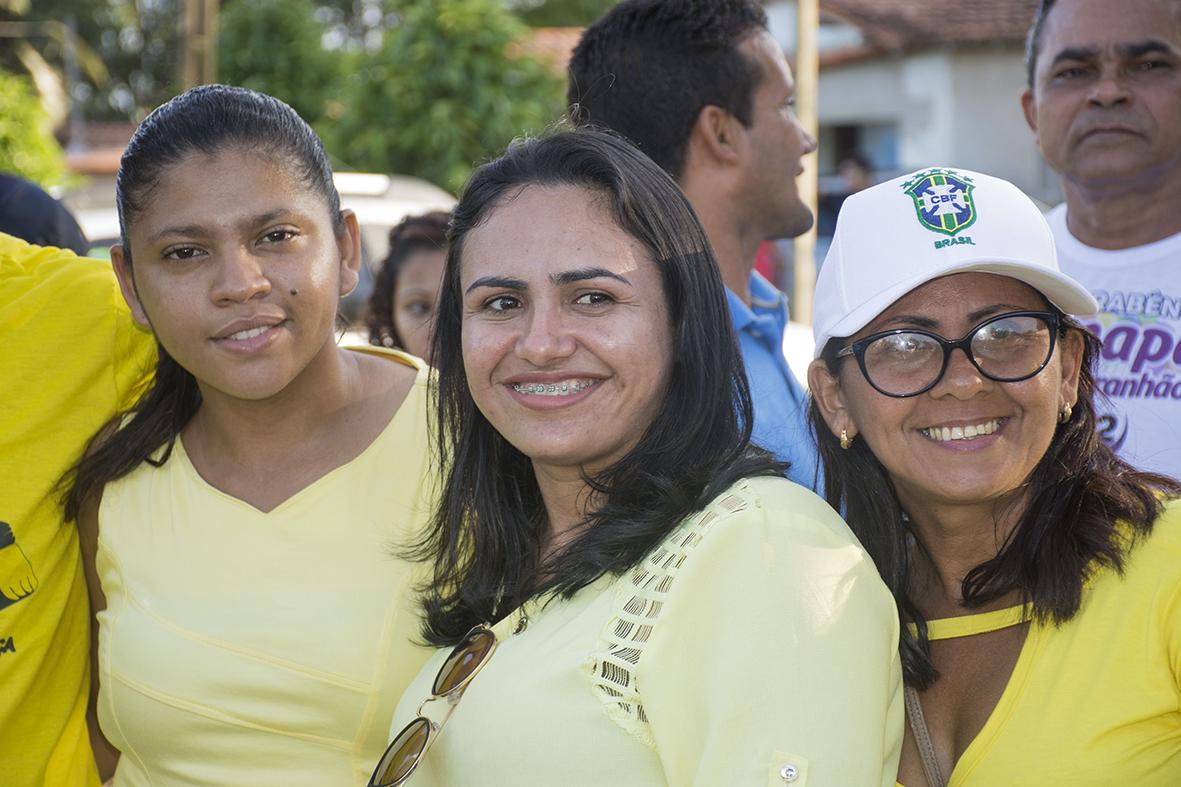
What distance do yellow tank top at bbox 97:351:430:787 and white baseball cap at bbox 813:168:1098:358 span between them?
97cm

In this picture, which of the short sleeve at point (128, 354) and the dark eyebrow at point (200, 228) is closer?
the dark eyebrow at point (200, 228)

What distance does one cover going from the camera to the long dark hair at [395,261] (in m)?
5.20

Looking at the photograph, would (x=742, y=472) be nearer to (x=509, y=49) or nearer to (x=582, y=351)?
(x=582, y=351)

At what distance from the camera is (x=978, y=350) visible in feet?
6.86

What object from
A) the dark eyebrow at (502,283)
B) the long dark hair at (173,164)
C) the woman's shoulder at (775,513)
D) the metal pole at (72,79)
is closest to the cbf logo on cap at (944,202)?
the woman's shoulder at (775,513)

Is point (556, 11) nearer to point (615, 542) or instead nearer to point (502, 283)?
point (502, 283)

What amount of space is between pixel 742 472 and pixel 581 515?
1.32ft

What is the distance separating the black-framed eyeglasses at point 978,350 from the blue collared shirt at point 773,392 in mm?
647

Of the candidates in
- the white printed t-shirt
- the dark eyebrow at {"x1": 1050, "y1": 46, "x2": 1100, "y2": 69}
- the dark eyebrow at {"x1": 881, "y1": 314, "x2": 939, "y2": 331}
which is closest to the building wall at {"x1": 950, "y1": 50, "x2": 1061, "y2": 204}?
the dark eyebrow at {"x1": 1050, "y1": 46, "x2": 1100, "y2": 69}

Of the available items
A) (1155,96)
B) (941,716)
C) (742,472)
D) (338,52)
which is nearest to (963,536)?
(941,716)

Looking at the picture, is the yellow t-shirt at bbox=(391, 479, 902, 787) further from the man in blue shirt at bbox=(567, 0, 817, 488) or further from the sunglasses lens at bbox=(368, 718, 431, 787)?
the man in blue shirt at bbox=(567, 0, 817, 488)

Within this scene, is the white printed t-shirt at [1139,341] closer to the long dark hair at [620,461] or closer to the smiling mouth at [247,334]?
the long dark hair at [620,461]

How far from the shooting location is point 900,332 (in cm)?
210

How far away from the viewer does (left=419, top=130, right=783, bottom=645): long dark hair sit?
6.53 feet
